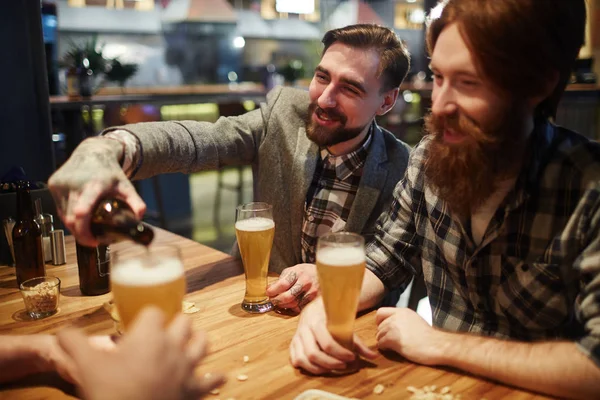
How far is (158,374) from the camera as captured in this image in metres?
0.66

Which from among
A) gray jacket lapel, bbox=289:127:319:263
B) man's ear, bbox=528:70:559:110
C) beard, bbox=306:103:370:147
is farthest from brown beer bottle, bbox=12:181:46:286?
man's ear, bbox=528:70:559:110

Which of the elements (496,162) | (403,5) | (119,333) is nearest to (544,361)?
(496,162)

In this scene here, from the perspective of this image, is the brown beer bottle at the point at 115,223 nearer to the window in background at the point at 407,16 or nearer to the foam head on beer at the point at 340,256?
the foam head on beer at the point at 340,256

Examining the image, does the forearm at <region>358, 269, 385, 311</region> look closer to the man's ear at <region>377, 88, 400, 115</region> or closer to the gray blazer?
the gray blazer

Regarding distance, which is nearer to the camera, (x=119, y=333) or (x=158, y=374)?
(x=158, y=374)

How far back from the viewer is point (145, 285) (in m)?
0.88

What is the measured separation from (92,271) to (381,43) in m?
1.28

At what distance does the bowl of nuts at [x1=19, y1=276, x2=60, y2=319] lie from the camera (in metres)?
1.30

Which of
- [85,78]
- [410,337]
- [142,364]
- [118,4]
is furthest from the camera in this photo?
[118,4]

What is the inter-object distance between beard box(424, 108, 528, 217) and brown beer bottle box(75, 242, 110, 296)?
937 millimetres

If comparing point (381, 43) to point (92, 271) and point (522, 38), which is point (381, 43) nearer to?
point (522, 38)

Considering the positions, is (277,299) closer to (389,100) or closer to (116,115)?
(389,100)

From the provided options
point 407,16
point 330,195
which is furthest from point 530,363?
point 407,16

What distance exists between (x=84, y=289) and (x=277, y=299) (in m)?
0.55
